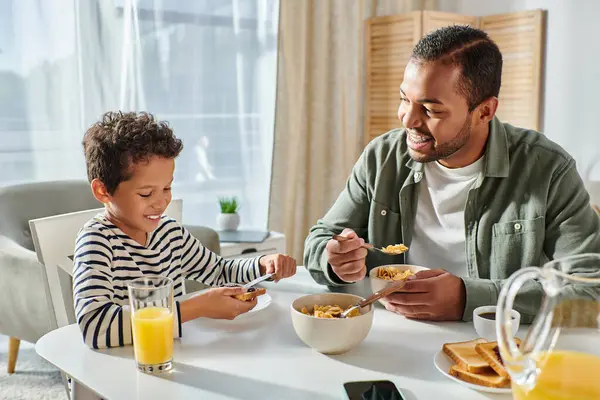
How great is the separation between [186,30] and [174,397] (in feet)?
8.49

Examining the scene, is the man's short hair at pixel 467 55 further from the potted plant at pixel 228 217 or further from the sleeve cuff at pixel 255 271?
the potted plant at pixel 228 217

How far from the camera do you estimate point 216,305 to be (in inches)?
46.5

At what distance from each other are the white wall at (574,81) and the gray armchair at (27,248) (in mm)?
1887

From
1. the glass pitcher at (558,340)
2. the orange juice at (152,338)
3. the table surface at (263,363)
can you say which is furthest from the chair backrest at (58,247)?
the glass pitcher at (558,340)

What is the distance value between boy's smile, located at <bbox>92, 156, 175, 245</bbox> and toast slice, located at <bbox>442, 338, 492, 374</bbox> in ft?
2.16

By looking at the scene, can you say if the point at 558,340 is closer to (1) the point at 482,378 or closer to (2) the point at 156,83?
(1) the point at 482,378

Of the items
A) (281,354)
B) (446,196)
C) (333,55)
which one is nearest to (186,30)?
(333,55)

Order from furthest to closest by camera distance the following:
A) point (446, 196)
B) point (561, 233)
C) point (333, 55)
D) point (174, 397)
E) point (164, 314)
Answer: point (333, 55), point (446, 196), point (561, 233), point (164, 314), point (174, 397)

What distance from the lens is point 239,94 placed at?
3.38m

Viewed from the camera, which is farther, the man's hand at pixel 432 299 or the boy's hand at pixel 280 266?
the boy's hand at pixel 280 266

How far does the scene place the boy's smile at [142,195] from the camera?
133cm

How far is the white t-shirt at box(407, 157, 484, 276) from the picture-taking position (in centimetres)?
160

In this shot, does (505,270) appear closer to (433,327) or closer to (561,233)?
(561,233)

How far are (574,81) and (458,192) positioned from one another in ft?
6.31
